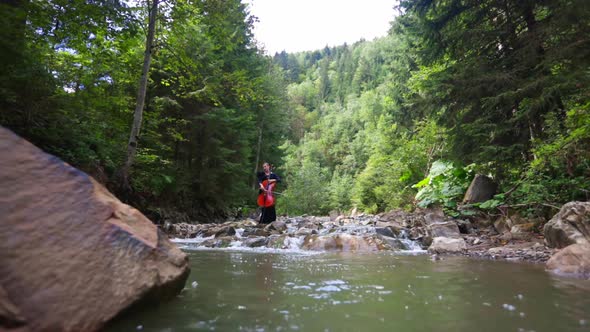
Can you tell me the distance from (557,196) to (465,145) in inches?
113

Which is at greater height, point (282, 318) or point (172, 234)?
point (282, 318)

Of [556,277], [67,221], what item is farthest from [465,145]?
[67,221]

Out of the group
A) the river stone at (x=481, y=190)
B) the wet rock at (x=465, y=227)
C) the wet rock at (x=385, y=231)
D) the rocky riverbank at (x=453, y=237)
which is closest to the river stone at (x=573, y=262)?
the rocky riverbank at (x=453, y=237)

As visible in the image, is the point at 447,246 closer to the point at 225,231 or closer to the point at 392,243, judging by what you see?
the point at 392,243

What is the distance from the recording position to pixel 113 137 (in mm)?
10898

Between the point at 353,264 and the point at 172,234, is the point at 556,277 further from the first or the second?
the point at 172,234

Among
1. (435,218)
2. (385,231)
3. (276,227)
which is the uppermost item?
(435,218)

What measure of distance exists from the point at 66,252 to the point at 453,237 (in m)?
8.26

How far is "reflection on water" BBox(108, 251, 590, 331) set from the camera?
2.40 m

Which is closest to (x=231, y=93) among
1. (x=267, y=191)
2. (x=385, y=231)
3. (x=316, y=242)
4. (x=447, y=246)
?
(x=267, y=191)

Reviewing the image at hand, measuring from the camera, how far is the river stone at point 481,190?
9.90 meters

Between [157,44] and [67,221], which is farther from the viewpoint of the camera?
[157,44]

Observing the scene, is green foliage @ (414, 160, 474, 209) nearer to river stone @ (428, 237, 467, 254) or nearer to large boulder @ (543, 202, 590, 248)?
river stone @ (428, 237, 467, 254)

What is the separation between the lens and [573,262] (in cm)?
449
